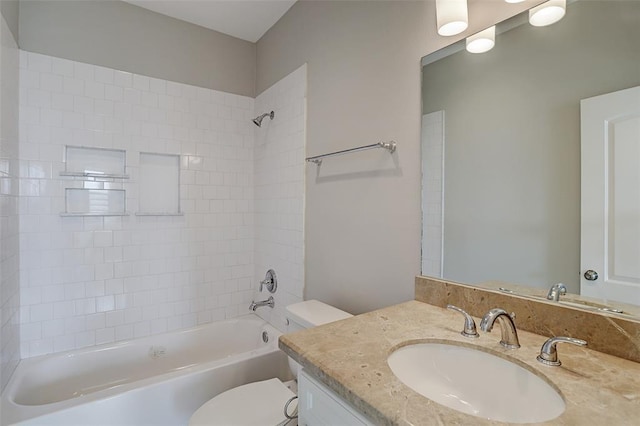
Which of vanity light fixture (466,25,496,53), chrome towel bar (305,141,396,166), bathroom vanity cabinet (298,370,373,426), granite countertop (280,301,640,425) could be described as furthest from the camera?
chrome towel bar (305,141,396,166)

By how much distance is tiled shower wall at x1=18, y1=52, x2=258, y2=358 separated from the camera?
1.98 meters

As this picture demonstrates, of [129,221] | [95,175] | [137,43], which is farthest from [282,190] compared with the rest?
[137,43]

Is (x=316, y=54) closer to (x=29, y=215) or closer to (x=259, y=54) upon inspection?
(x=259, y=54)

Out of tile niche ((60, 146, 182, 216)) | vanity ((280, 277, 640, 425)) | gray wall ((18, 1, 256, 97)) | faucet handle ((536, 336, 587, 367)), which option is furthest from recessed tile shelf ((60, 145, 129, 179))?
faucet handle ((536, 336, 587, 367))

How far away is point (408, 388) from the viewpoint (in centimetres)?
67

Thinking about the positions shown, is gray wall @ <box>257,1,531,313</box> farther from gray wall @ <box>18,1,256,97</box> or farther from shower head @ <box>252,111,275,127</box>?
gray wall @ <box>18,1,256,97</box>

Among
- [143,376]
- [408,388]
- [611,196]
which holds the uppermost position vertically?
[611,196]

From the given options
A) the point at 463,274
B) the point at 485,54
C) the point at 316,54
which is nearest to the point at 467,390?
the point at 463,274

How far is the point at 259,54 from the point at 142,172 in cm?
142

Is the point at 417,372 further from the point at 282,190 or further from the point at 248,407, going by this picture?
the point at 282,190

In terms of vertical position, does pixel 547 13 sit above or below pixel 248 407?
above

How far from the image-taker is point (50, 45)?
2.01 m

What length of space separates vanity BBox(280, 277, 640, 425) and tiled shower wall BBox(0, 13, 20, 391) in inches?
67.3

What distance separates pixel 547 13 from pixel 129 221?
8.47 feet
